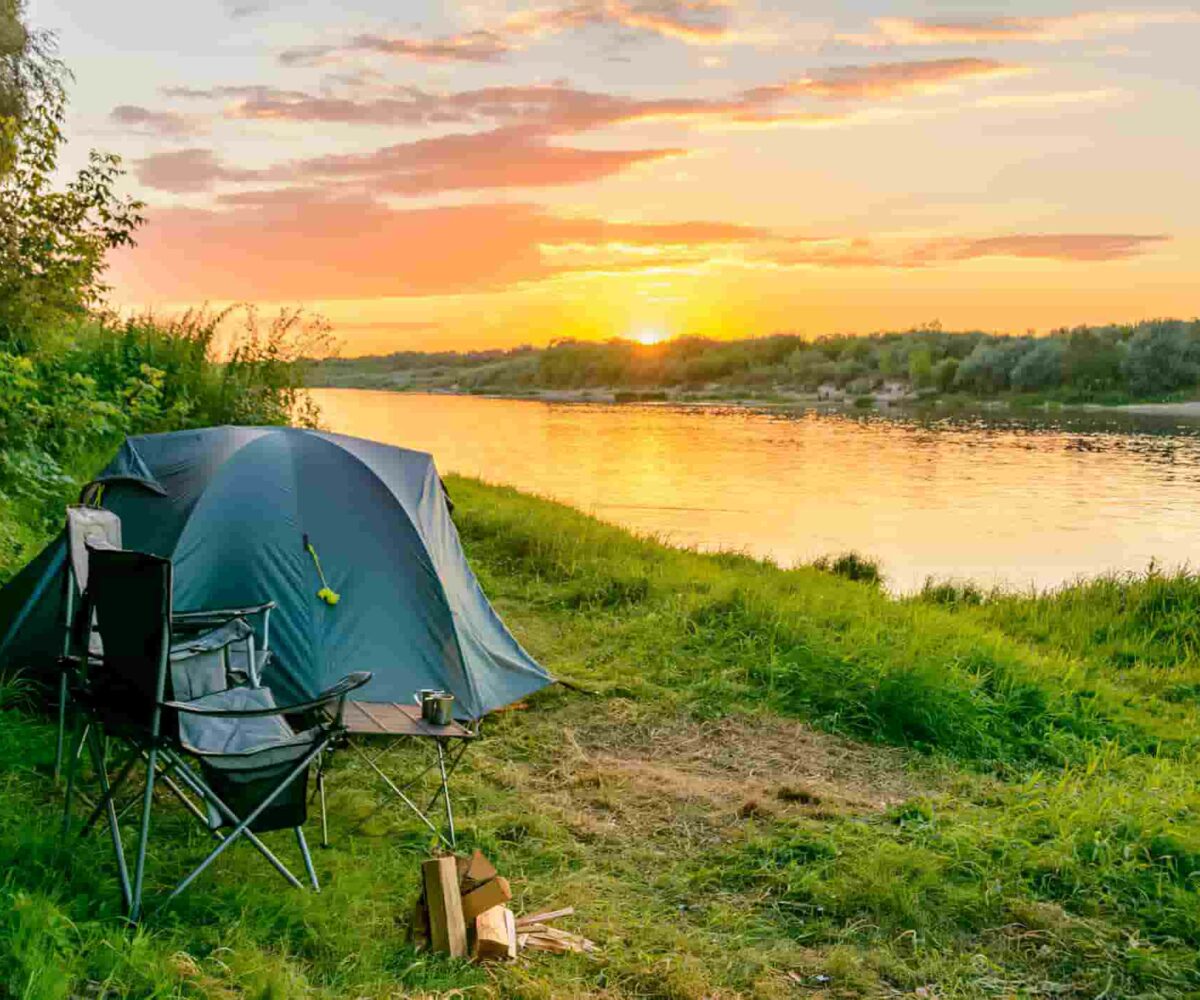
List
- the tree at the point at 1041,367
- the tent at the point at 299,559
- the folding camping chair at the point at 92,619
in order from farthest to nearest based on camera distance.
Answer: the tree at the point at 1041,367 → the tent at the point at 299,559 → the folding camping chair at the point at 92,619

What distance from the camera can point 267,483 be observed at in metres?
5.49

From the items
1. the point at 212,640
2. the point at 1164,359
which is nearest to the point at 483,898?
the point at 212,640

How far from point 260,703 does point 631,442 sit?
34.6m

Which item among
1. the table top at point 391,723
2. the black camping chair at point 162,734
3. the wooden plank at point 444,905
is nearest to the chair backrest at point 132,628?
the black camping chair at point 162,734

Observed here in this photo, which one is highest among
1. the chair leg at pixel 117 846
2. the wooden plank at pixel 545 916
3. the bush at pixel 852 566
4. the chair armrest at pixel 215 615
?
the chair armrest at pixel 215 615

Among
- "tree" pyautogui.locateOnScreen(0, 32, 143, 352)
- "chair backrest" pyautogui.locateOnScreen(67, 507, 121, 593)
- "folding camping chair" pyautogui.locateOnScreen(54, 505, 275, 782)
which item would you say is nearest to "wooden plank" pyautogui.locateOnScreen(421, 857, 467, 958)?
"folding camping chair" pyautogui.locateOnScreen(54, 505, 275, 782)

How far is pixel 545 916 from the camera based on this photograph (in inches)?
141

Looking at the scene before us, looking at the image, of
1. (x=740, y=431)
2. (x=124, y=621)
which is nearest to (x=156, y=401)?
(x=124, y=621)

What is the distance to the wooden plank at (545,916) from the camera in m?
3.52

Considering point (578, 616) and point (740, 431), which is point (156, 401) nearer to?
point (578, 616)

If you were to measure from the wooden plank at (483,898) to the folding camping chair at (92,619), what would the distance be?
1.54 metres

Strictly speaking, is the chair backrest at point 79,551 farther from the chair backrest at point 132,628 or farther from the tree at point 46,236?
the tree at point 46,236

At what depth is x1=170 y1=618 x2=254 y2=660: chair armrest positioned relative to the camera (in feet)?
13.8

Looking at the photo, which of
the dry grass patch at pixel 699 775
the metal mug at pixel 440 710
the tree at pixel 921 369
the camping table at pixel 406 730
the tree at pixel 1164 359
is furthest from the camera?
the tree at pixel 921 369
